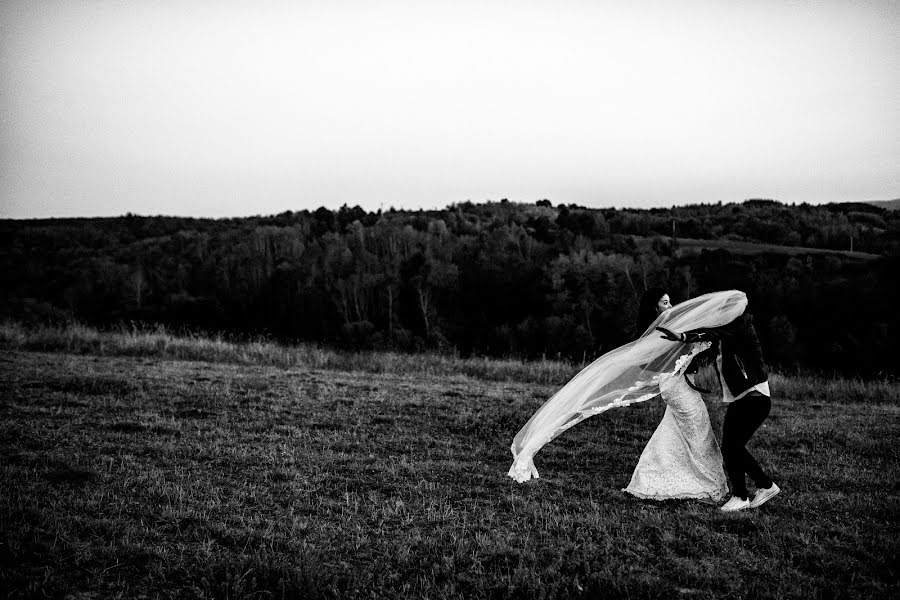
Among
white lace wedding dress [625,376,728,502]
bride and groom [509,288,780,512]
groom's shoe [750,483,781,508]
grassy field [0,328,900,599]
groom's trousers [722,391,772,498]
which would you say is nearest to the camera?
grassy field [0,328,900,599]

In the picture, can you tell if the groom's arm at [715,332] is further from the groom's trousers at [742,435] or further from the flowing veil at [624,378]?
the groom's trousers at [742,435]

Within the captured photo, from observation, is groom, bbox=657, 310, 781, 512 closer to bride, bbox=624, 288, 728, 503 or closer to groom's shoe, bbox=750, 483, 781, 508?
groom's shoe, bbox=750, 483, 781, 508

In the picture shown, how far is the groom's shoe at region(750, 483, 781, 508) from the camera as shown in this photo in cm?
A: 709

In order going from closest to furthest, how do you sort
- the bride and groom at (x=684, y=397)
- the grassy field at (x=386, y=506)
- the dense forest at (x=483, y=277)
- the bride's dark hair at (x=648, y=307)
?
the grassy field at (x=386, y=506) → the bride and groom at (x=684, y=397) → the bride's dark hair at (x=648, y=307) → the dense forest at (x=483, y=277)

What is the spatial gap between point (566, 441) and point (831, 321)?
5370 cm

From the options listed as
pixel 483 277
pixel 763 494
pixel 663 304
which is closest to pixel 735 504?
pixel 763 494


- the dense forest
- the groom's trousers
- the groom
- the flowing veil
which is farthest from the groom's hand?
the dense forest

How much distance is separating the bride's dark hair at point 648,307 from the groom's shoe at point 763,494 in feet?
7.41

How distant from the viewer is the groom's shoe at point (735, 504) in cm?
702

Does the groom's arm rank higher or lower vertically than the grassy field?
higher

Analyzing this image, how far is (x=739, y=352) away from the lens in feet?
23.0

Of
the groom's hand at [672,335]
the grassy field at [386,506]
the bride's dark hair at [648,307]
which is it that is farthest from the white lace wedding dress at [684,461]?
the bride's dark hair at [648,307]

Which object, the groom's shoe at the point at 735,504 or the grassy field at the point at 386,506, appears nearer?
the grassy field at the point at 386,506

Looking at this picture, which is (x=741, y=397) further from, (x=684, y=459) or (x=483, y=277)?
(x=483, y=277)
